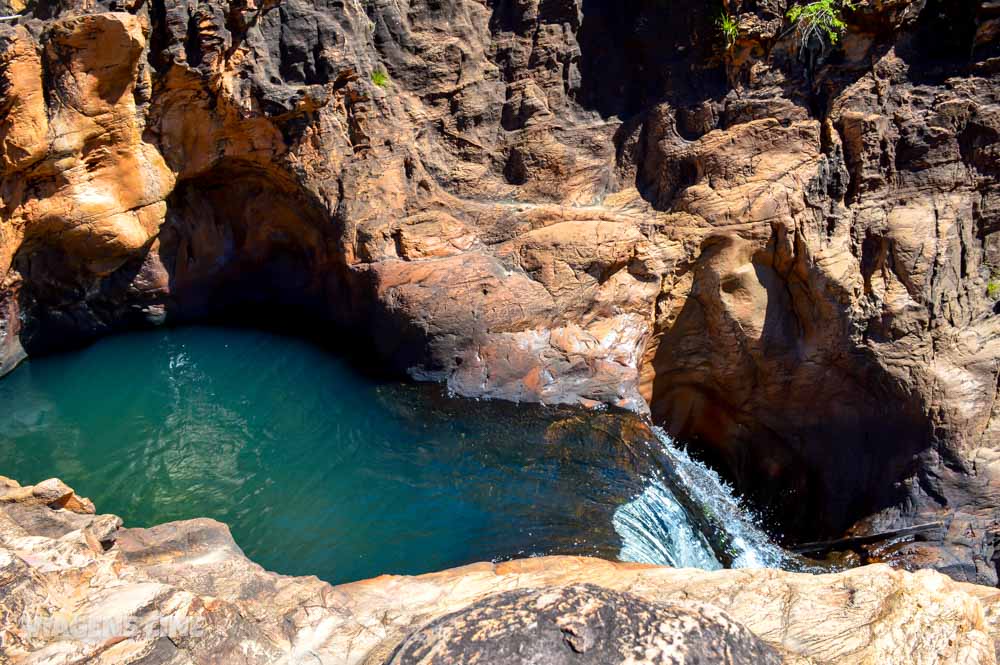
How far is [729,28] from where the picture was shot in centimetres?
683

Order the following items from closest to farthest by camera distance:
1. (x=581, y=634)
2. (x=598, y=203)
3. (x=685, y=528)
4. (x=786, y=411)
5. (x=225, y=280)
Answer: (x=581, y=634)
(x=685, y=528)
(x=786, y=411)
(x=598, y=203)
(x=225, y=280)

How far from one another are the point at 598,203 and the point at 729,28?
77.4 inches

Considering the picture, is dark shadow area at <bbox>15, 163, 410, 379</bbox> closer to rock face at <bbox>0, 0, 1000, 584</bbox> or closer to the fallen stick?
rock face at <bbox>0, 0, 1000, 584</bbox>

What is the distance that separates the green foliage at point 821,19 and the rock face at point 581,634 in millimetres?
5694

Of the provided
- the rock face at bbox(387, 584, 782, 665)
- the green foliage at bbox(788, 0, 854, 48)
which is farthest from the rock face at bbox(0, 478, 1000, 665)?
the green foliage at bbox(788, 0, 854, 48)

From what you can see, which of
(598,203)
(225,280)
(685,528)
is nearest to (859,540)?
(685,528)

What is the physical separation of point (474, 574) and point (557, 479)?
198 centimetres

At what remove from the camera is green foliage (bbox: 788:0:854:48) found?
6.46m

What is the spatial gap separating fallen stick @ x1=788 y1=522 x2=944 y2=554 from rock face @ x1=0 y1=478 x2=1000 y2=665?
2563mm

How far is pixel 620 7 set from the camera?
312 inches

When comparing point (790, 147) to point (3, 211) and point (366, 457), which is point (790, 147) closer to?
point (366, 457)

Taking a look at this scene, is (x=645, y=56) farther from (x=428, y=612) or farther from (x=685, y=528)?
(x=428, y=612)

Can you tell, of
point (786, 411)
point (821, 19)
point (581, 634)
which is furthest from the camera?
point (786, 411)

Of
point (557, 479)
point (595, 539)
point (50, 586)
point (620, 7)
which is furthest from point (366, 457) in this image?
point (620, 7)
